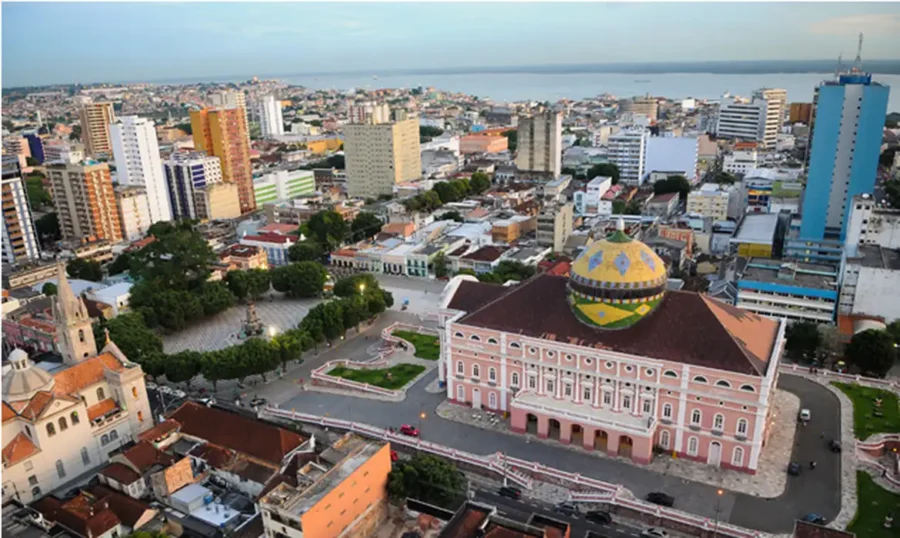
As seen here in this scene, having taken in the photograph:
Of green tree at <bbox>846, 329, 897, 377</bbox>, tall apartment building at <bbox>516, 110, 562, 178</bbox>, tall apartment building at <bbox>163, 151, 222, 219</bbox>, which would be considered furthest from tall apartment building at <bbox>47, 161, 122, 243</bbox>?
green tree at <bbox>846, 329, 897, 377</bbox>

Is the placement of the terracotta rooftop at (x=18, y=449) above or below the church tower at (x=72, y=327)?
below

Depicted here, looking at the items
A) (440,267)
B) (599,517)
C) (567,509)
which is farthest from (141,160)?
(599,517)

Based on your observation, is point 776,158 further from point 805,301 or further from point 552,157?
point 805,301

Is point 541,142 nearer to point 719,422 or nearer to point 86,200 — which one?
point 86,200

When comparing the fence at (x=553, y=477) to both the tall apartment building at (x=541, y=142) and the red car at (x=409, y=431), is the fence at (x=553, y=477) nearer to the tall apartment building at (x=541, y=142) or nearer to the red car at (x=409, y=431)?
the red car at (x=409, y=431)

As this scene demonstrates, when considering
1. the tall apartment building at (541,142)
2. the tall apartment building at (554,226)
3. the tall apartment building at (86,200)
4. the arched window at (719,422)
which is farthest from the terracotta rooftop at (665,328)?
the tall apartment building at (541,142)

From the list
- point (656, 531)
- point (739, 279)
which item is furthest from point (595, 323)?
point (739, 279)
